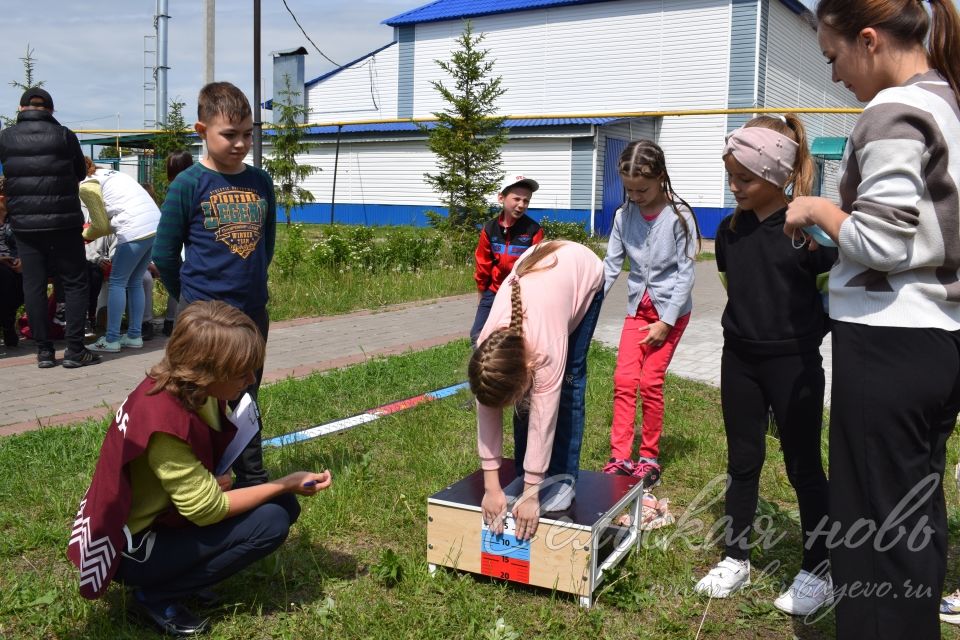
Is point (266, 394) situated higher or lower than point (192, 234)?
lower

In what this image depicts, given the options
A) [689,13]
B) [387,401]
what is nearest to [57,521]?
[387,401]

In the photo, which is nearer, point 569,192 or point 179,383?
point 179,383

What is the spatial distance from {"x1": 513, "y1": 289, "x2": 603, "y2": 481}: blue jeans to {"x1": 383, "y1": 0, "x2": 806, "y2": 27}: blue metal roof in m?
26.1

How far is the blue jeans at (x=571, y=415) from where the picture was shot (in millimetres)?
3387

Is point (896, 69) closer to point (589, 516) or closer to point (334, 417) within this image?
point (589, 516)

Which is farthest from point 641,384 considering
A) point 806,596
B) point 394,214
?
point 394,214

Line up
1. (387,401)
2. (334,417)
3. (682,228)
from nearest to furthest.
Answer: (682,228), (334,417), (387,401)

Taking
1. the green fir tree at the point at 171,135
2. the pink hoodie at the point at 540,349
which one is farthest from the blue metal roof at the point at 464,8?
the pink hoodie at the point at 540,349

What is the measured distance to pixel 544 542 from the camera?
3.04 m

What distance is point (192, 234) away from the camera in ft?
12.4

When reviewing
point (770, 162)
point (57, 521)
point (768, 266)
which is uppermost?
point (770, 162)

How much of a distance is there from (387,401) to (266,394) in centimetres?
82

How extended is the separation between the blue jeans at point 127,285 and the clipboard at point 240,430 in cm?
495

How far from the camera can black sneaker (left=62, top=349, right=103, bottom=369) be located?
679 centimetres
